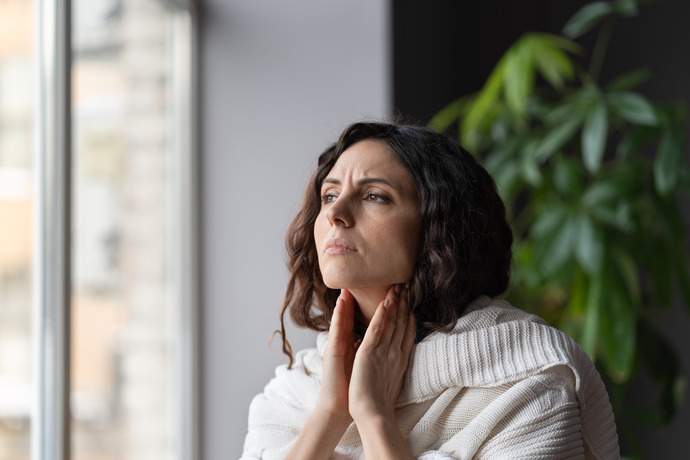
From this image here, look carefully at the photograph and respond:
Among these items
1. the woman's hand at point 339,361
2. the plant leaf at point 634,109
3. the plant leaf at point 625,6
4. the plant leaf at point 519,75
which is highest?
the plant leaf at point 625,6

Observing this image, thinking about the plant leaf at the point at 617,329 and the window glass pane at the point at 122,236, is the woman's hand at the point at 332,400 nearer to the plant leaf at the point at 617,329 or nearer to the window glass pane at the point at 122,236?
the window glass pane at the point at 122,236

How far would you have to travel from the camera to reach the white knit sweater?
1.11 metres

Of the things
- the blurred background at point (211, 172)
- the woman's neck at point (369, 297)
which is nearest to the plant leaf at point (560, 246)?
the blurred background at point (211, 172)

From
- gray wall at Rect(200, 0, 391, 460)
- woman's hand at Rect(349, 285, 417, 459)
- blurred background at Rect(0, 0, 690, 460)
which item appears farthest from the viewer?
gray wall at Rect(200, 0, 391, 460)

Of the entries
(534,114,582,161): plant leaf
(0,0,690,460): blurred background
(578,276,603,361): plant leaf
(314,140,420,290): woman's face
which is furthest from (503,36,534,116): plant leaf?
(314,140,420,290): woman's face

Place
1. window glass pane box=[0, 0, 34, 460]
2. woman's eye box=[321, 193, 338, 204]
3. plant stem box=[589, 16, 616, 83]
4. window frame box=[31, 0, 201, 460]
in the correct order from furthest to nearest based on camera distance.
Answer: plant stem box=[589, 16, 616, 83] < window frame box=[31, 0, 201, 460] < window glass pane box=[0, 0, 34, 460] < woman's eye box=[321, 193, 338, 204]

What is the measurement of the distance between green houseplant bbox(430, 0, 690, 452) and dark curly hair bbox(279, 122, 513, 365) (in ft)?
3.02

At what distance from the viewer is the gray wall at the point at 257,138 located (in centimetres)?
249

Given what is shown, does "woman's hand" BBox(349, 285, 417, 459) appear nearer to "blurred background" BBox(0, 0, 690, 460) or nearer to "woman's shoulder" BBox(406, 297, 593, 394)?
"woman's shoulder" BBox(406, 297, 593, 394)

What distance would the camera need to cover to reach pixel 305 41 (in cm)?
253

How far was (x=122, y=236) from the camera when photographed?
2248mm

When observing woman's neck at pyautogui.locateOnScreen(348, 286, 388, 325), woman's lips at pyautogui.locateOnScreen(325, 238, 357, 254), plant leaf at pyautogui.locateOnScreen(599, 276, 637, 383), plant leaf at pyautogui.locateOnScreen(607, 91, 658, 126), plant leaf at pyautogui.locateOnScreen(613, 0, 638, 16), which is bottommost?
plant leaf at pyautogui.locateOnScreen(599, 276, 637, 383)

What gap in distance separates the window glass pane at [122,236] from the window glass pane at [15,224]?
0.21 meters

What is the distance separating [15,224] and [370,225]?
969 millimetres
